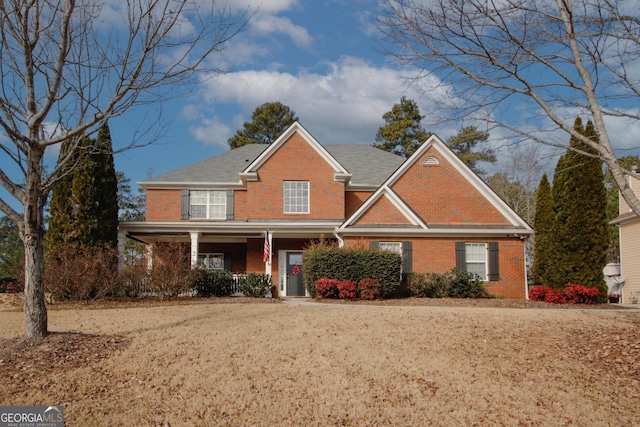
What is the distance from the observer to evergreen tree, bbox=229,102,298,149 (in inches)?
1984

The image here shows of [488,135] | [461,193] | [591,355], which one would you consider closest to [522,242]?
[461,193]

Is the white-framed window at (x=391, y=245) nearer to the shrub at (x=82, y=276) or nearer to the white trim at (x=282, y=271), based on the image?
the white trim at (x=282, y=271)

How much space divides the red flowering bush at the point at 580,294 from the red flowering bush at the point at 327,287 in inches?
306

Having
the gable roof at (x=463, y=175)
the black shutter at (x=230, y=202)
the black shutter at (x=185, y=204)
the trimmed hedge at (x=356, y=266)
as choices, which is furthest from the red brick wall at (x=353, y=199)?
the black shutter at (x=185, y=204)

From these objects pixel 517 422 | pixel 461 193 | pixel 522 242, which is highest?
pixel 461 193

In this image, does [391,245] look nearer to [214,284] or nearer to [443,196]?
[443,196]

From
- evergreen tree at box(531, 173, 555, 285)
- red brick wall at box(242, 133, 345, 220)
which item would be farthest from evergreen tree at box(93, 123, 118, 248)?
evergreen tree at box(531, 173, 555, 285)

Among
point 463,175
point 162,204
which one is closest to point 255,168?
point 162,204

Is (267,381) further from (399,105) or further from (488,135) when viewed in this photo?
(399,105)

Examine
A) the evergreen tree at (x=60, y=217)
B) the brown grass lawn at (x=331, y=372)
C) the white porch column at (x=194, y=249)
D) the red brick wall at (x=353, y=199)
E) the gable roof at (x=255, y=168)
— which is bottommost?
the brown grass lawn at (x=331, y=372)

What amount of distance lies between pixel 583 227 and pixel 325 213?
32.9 feet

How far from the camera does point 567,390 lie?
7734 millimetres

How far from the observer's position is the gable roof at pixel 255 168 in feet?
77.2

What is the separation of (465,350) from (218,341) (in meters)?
4.50
